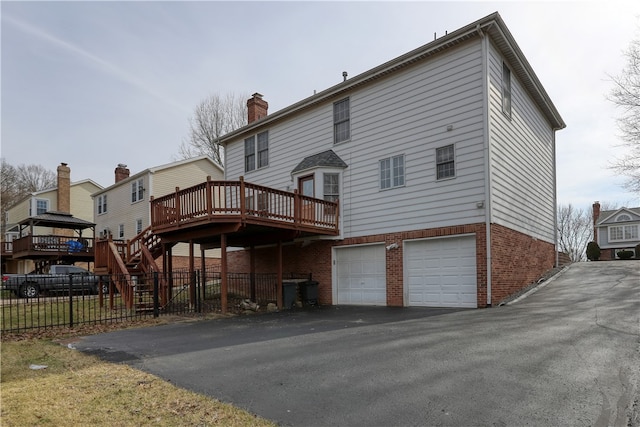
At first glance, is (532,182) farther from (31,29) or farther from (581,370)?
(31,29)

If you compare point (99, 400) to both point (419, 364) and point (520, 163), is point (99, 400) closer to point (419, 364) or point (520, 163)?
point (419, 364)

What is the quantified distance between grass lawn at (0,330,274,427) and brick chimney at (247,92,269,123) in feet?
50.8

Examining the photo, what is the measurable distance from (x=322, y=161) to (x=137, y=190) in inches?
678

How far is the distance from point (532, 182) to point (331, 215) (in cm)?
761

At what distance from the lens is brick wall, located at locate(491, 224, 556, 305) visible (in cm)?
1170

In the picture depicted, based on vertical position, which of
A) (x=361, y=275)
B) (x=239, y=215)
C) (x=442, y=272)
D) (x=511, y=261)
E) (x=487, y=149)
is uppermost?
(x=487, y=149)

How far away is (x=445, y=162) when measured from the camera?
1275 centimetres

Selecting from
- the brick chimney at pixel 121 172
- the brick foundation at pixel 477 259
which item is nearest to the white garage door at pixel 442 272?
the brick foundation at pixel 477 259

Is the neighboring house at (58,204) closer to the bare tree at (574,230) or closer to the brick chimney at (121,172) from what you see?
the brick chimney at (121,172)

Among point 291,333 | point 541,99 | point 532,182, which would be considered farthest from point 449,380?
point 541,99

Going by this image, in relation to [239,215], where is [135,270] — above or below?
below

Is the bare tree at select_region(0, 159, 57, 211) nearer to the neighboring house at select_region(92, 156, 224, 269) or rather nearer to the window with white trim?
the neighboring house at select_region(92, 156, 224, 269)

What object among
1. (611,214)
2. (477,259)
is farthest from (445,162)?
(611,214)

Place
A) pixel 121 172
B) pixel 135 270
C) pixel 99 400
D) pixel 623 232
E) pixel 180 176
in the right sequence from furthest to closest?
1. pixel 623 232
2. pixel 121 172
3. pixel 180 176
4. pixel 135 270
5. pixel 99 400
